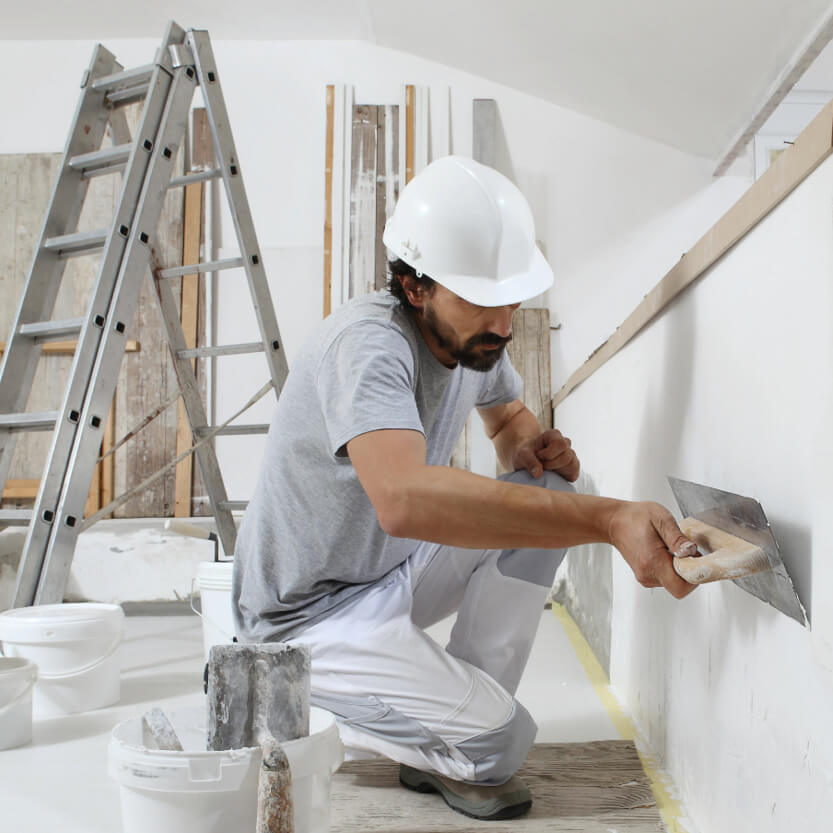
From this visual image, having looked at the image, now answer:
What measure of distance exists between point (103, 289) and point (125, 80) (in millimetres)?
839

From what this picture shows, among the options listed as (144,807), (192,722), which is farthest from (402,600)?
(144,807)

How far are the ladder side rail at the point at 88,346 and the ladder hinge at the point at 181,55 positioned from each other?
0.06 meters

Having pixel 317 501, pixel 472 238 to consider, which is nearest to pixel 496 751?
pixel 317 501

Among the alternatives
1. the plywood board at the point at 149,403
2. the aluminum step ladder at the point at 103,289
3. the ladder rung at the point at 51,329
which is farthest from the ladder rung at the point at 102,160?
the plywood board at the point at 149,403

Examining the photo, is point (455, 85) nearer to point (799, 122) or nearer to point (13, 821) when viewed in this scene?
point (799, 122)

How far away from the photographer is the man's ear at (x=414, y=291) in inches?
65.3

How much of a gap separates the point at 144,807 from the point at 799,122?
4200 mm

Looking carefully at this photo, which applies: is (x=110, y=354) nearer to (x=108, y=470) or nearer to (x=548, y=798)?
(x=548, y=798)

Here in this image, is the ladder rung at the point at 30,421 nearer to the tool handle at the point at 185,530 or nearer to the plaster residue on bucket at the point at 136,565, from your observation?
the tool handle at the point at 185,530

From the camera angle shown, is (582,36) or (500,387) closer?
(500,387)

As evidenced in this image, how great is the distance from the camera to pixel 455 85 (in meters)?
4.59

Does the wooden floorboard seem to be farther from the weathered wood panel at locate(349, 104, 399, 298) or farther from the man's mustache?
the weathered wood panel at locate(349, 104, 399, 298)

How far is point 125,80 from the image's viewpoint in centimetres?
279

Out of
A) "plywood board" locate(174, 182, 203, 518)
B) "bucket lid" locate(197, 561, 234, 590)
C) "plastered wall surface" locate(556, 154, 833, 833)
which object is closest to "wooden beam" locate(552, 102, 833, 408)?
"plastered wall surface" locate(556, 154, 833, 833)
